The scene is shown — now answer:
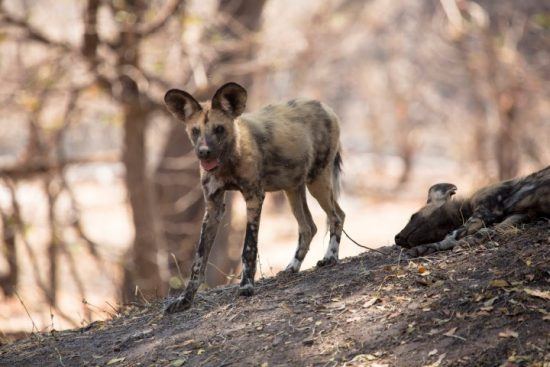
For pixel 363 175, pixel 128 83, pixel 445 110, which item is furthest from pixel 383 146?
pixel 128 83

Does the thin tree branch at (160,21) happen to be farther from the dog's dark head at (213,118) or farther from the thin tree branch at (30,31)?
the dog's dark head at (213,118)

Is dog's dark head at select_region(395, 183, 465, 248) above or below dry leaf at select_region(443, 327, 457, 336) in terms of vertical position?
→ above

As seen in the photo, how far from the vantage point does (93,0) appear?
304 inches

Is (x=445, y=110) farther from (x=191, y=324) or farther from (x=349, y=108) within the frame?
(x=191, y=324)

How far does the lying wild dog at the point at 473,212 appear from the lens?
3939 millimetres

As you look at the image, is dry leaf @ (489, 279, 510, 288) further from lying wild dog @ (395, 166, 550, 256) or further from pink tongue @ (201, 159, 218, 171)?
pink tongue @ (201, 159, 218, 171)

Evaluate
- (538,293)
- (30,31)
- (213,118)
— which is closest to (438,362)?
(538,293)

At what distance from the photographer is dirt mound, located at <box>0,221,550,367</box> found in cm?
283

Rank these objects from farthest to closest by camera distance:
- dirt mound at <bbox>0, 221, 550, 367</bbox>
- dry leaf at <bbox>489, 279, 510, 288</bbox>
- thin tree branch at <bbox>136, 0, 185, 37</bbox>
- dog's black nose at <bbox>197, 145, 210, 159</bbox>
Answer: thin tree branch at <bbox>136, 0, 185, 37</bbox> < dog's black nose at <bbox>197, 145, 210, 159</bbox> < dry leaf at <bbox>489, 279, 510, 288</bbox> < dirt mound at <bbox>0, 221, 550, 367</bbox>

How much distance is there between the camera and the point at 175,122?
30.0 feet

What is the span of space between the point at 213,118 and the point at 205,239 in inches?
25.0

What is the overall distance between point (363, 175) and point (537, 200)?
14490mm

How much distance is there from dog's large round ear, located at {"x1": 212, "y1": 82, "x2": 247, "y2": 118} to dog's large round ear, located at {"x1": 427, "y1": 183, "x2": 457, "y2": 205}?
118 cm

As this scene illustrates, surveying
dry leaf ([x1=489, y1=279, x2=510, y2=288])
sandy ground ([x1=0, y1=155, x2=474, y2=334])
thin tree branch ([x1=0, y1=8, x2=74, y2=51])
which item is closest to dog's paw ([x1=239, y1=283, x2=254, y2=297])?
dry leaf ([x1=489, y1=279, x2=510, y2=288])
